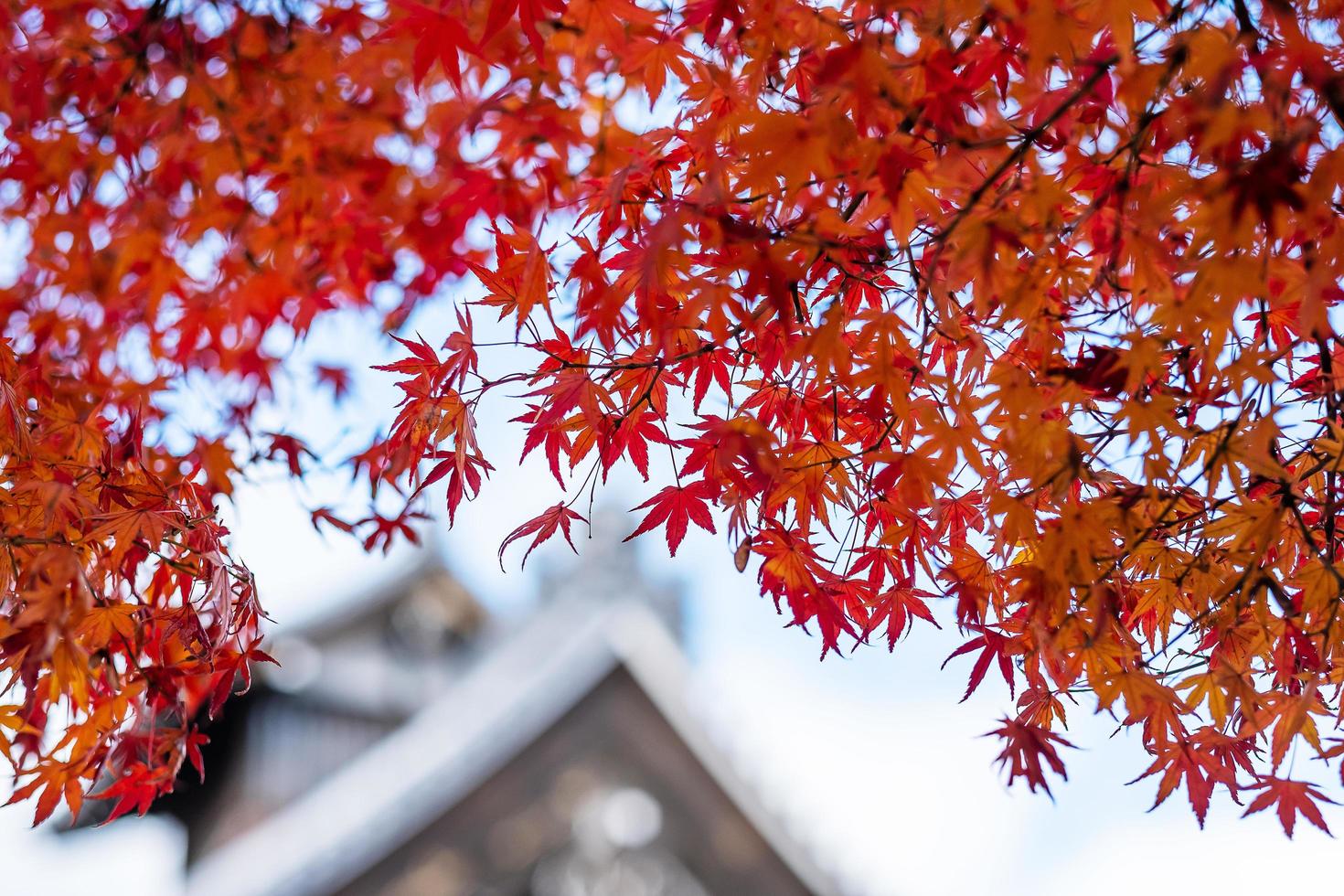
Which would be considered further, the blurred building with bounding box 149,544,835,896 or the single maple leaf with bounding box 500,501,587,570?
the blurred building with bounding box 149,544,835,896

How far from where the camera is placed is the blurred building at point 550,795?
4.04 m

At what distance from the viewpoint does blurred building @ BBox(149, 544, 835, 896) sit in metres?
4.04

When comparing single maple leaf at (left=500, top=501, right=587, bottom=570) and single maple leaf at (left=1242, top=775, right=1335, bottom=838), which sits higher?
single maple leaf at (left=500, top=501, right=587, bottom=570)

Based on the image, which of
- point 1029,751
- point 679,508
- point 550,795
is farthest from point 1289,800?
point 550,795

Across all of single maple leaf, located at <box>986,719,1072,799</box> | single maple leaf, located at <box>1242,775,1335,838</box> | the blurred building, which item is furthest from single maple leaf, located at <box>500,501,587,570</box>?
the blurred building

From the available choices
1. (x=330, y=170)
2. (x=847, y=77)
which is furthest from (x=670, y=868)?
(x=847, y=77)

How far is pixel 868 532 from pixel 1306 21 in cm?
99

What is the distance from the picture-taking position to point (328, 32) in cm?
346

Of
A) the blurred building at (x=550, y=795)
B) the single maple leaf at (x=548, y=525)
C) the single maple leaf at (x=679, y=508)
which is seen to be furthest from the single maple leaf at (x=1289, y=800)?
the blurred building at (x=550, y=795)

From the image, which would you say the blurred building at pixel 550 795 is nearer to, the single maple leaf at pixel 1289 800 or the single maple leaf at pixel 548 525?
the single maple leaf at pixel 548 525

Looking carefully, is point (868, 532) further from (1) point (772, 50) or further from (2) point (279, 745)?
(2) point (279, 745)

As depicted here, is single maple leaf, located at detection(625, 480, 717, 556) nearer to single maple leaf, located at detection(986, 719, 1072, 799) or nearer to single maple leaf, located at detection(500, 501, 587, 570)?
single maple leaf, located at detection(500, 501, 587, 570)

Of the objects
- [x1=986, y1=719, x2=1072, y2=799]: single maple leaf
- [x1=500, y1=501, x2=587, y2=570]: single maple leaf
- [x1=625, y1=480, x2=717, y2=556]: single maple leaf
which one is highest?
[x1=500, y1=501, x2=587, y2=570]: single maple leaf

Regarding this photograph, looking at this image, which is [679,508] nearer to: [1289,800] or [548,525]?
[548,525]
